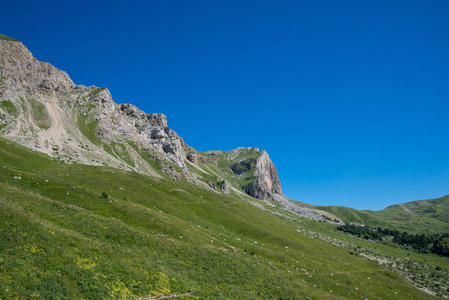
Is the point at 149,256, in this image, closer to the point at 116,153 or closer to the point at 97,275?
the point at 97,275

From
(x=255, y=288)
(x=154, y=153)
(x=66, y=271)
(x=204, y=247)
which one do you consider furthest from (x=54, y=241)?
(x=154, y=153)

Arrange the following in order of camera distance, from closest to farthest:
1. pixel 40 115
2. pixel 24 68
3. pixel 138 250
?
pixel 138 250 < pixel 40 115 < pixel 24 68

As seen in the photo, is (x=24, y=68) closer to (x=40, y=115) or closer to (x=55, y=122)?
(x=40, y=115)

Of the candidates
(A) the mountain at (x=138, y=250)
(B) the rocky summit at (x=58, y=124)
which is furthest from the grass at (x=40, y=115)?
(A) the mountain at (x=138, y=250)

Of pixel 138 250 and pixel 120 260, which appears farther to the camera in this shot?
pixel 138 250

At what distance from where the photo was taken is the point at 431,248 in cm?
18012

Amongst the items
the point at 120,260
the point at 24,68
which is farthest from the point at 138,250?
the point at 24,68

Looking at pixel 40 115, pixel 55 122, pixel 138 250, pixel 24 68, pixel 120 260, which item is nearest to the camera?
pixel 120 260

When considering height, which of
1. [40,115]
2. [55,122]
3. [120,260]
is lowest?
[120,260]

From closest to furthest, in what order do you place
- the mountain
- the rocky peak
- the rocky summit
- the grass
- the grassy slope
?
the grassy slope, the mountain, the rocky summit, the grass, the rocky peak

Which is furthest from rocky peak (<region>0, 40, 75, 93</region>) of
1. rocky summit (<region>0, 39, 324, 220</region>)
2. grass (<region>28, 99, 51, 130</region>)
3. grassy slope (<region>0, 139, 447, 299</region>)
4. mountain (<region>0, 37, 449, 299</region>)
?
grassy slope (<region>0, 139, 447, 299</region>)

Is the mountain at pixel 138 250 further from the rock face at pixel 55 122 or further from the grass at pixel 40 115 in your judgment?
the grass at pixel 40 115

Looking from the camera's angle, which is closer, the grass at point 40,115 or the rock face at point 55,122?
the rock face at point 55,122

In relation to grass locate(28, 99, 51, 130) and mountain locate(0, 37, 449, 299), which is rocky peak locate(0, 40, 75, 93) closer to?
grass locate(28, 99, 51, 130)
